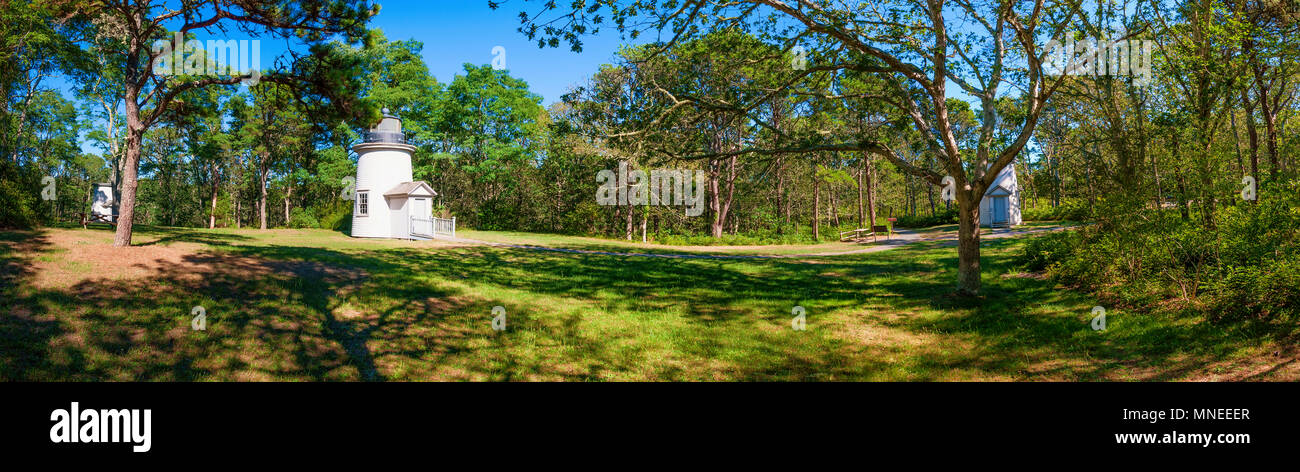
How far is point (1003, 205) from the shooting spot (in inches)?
1478

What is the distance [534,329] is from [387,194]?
77.7ft

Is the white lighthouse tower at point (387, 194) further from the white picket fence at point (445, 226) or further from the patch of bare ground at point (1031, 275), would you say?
the patch of bare ground at point (1031, 275)

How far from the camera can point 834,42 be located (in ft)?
38.1

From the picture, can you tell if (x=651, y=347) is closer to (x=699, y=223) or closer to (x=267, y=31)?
(x=267, y=31)

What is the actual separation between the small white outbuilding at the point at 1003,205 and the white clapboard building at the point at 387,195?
36580mm

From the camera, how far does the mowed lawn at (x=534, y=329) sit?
21.0ft

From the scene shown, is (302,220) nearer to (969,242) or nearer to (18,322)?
(18,322)

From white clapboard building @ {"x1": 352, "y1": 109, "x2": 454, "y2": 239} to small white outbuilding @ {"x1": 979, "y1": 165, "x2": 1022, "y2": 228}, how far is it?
3658cm

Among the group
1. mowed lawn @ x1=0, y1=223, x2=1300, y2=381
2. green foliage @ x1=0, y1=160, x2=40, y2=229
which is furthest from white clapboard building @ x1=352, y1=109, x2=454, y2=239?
mowed lawn @ x1=0, y1=223, x2=1300, y2=381

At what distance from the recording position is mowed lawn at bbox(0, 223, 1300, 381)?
6.41 m

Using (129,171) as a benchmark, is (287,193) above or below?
above

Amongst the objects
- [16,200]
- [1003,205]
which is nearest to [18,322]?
[16,200]

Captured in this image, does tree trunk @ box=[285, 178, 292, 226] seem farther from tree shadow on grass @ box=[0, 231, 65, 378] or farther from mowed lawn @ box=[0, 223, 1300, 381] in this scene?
tree shadow on grass @ box=[0, 231, 65, 378]

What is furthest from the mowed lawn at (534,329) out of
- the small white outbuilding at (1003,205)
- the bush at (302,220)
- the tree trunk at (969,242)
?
the bush at (302,220)
